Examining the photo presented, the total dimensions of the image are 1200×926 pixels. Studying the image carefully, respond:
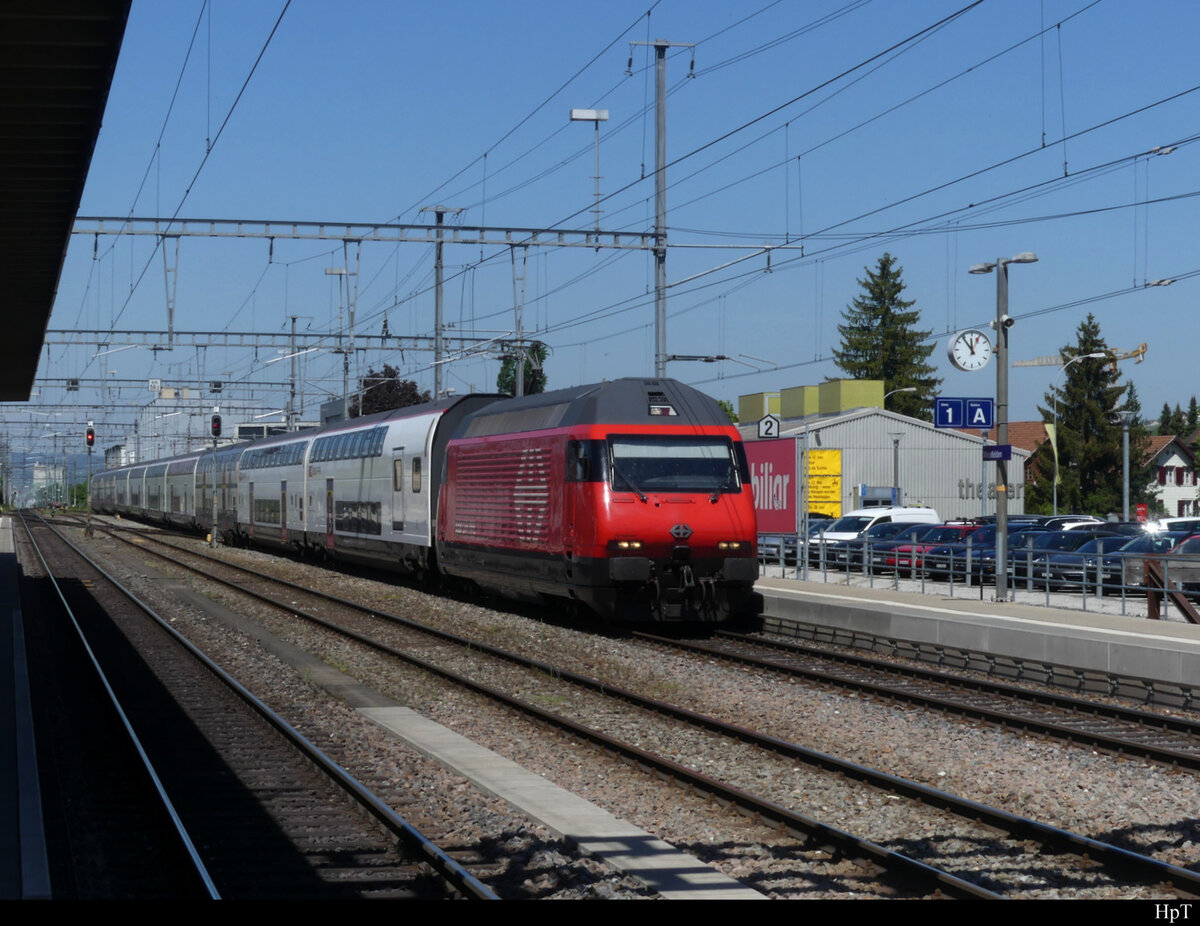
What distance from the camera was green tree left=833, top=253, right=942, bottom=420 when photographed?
10838cm

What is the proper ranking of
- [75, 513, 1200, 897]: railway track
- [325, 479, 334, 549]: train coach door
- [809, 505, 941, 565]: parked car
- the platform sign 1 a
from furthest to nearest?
[809, 505, 941, 565]: parked car
[325, 479, 334, 549]: train coach door
the platform sign 1 a
[75, 513, 1200, 897]: railway track

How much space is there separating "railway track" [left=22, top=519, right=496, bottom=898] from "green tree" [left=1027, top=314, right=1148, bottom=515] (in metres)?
74.2

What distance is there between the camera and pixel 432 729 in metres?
12.8

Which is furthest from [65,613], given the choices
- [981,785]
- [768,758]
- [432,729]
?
[981,785]

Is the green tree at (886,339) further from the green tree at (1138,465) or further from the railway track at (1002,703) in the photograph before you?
the railway track at (1002,703)

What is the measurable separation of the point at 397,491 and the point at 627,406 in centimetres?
974

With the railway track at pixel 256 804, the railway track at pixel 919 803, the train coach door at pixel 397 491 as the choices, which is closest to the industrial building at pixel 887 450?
the train coach door at pixel 397 491

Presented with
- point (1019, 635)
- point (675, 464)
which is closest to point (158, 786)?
point (675, 464)

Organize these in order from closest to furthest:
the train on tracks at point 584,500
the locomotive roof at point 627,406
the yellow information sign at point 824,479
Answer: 1. the train on tracks at point 584,500
2. the locomotive roof at point 627,406
3. the yellow information sign at point 824,479

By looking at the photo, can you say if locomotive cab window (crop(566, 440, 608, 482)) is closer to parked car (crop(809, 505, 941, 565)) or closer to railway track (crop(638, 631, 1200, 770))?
railway track (crop(638, 631, 1200, 770))

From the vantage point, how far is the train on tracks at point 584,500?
19.4m

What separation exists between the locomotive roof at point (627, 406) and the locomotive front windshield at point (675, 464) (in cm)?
31

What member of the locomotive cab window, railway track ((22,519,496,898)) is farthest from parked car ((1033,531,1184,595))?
railway track ((22,519,496,898))

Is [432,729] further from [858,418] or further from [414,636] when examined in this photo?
[858,418]
